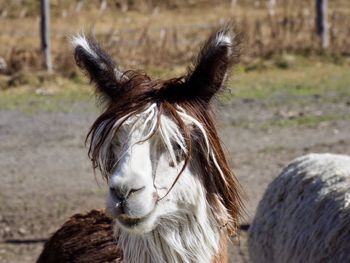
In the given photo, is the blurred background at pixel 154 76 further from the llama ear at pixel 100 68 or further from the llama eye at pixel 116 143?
the llama eye at pixel 116 143

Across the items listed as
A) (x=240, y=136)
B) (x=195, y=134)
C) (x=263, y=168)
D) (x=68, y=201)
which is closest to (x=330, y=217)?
(x=195, y=134)

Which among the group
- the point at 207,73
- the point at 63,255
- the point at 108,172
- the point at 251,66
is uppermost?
the point at 207,73

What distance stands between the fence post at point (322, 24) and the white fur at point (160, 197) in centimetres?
1421

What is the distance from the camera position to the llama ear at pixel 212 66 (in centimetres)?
423

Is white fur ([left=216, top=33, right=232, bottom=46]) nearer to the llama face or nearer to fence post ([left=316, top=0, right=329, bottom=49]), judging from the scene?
the llama face

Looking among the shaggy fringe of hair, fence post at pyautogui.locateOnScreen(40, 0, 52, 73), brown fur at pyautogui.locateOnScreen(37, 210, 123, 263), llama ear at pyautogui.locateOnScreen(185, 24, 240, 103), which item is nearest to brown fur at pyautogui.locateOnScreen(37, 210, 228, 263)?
brown fur at pyautogui.locateOnScreen(37, 210, 123, 263)

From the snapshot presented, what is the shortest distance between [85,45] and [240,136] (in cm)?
850

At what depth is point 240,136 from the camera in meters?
12.8

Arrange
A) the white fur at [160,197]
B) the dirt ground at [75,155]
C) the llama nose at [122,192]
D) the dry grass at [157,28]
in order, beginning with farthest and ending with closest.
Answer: the dry grass at [157,28], the dirt ground at [75,155], the white fur at [160,197], the llama nose at [122,192]

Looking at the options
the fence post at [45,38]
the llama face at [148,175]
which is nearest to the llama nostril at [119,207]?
the llama face at [148,175]

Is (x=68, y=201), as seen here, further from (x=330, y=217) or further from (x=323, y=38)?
(x=323, y=38)

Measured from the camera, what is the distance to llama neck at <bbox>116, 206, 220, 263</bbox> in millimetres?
4172

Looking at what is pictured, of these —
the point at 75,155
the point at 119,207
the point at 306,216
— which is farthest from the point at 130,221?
the point at 75,155

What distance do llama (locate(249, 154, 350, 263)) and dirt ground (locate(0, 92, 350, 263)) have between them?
1748 mm
